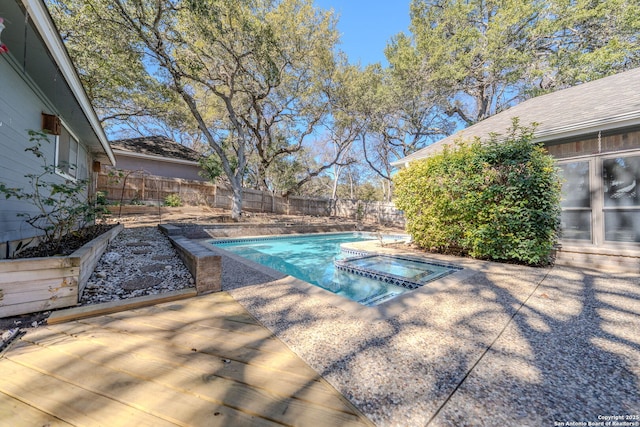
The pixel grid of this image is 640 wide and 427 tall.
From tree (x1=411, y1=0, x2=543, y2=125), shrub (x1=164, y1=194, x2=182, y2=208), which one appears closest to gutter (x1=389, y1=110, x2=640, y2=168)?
tree (x1=411, y1=0, x2=543, y2=125)

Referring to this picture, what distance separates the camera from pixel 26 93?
3.55 meters

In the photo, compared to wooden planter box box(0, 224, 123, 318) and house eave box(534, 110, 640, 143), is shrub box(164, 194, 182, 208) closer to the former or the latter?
wooden planter box box(0, 224, 123, 318)

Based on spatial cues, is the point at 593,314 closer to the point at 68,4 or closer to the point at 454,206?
the point at 454,206

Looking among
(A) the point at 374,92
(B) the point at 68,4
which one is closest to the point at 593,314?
(B) the point at 68,4

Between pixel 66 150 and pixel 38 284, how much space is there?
195 inches

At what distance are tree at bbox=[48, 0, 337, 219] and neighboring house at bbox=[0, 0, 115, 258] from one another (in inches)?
185

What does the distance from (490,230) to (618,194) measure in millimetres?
2211

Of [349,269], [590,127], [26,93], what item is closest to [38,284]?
[26,93]

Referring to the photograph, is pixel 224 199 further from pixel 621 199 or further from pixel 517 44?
pixel 517 44

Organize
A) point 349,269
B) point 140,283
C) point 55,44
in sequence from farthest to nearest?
point 349,269 < point 140,283 < point 55,44

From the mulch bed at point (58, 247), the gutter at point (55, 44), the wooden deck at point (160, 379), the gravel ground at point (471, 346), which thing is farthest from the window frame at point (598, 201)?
the mulch bed at point (58, 247)

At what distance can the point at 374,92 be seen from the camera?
555 inches

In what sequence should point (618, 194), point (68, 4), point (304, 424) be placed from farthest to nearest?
point (68, 4), point (618, 194), point (304, 424)

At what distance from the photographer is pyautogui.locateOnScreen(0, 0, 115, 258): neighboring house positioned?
249cm
